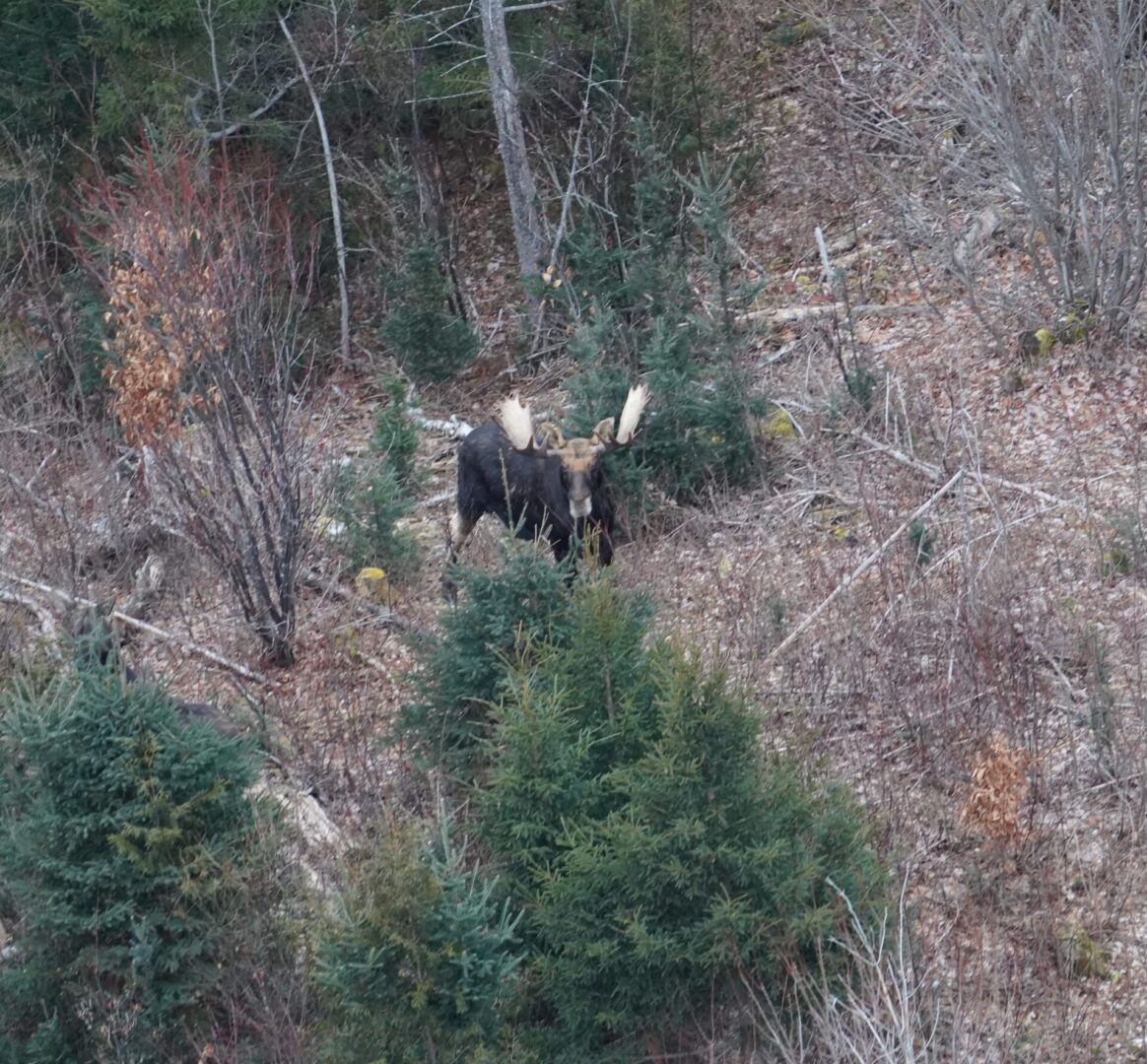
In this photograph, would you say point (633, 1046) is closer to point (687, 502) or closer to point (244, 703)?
point (244, 703)

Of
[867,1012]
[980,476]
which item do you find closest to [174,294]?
[980,476]

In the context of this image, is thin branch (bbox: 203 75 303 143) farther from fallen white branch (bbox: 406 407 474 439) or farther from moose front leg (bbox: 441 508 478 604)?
moose front leg (bbox: 441 508 478 604)

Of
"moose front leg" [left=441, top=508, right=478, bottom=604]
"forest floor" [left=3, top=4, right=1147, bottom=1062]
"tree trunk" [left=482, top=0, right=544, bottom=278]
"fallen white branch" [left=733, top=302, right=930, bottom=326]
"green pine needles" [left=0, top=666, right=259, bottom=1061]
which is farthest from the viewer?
"tree trunk" [left=482, top=0, right=544, bottom=278]

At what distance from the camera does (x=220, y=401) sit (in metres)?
10.3

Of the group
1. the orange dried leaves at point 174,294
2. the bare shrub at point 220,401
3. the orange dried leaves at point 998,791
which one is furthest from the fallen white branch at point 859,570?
the orange dried leaves at point 174,294

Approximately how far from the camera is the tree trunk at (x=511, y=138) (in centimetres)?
1659

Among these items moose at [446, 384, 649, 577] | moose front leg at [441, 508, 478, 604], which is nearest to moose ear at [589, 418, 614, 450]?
moose at [446, 384, 649, 577]

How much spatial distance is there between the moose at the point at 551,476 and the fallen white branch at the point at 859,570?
1444 mm

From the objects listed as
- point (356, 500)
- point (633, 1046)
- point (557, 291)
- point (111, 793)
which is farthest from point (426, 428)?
point (633, 1046)

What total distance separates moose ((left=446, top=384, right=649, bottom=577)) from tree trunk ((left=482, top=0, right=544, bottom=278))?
5.97 metres

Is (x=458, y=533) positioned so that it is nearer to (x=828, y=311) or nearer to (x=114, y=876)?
(x=114, y=876)

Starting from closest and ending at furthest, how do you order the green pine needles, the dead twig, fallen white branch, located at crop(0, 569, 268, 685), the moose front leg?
the green pine needles
fallen white branch, located at crop(0, 569, 268, 685)
the dead twig
the moose front leg

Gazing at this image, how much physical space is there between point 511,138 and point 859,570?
8862 millimetres

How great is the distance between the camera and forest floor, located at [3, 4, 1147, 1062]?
731cm
